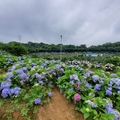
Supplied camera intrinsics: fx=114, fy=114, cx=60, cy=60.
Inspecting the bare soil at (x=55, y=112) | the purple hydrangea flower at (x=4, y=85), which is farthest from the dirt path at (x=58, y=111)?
the purple hydrangea flower at (x=4, y=85)

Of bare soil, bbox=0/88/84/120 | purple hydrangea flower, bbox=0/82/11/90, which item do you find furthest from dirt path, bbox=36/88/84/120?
purple hydrangea flower, bbox=0/82/11/90

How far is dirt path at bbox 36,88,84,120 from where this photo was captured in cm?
166

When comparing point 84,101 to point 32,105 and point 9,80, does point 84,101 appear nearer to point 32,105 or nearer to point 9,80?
point 32,105

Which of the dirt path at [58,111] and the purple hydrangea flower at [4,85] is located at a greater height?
the purple hydrangea flower at [4,85]

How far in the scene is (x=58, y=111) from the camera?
1763mm

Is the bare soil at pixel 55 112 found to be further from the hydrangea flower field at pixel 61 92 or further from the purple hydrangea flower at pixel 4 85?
the purple hydrangea flower at pixel 4 85

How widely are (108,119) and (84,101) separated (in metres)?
0.41

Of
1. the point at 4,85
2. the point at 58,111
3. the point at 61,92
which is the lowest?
the point at 58,111

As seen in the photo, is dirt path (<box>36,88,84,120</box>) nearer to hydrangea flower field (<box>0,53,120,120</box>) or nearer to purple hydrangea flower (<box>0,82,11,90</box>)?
hydrangea flower field (<box>0,53,120,120</box>)

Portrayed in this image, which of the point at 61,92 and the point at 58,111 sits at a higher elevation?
the point at 61,92

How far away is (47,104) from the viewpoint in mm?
1827

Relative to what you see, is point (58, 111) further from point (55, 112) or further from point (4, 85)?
point (4, 85)

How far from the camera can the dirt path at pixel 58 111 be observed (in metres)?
1.66

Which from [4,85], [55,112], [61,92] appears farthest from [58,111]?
[4,85]
